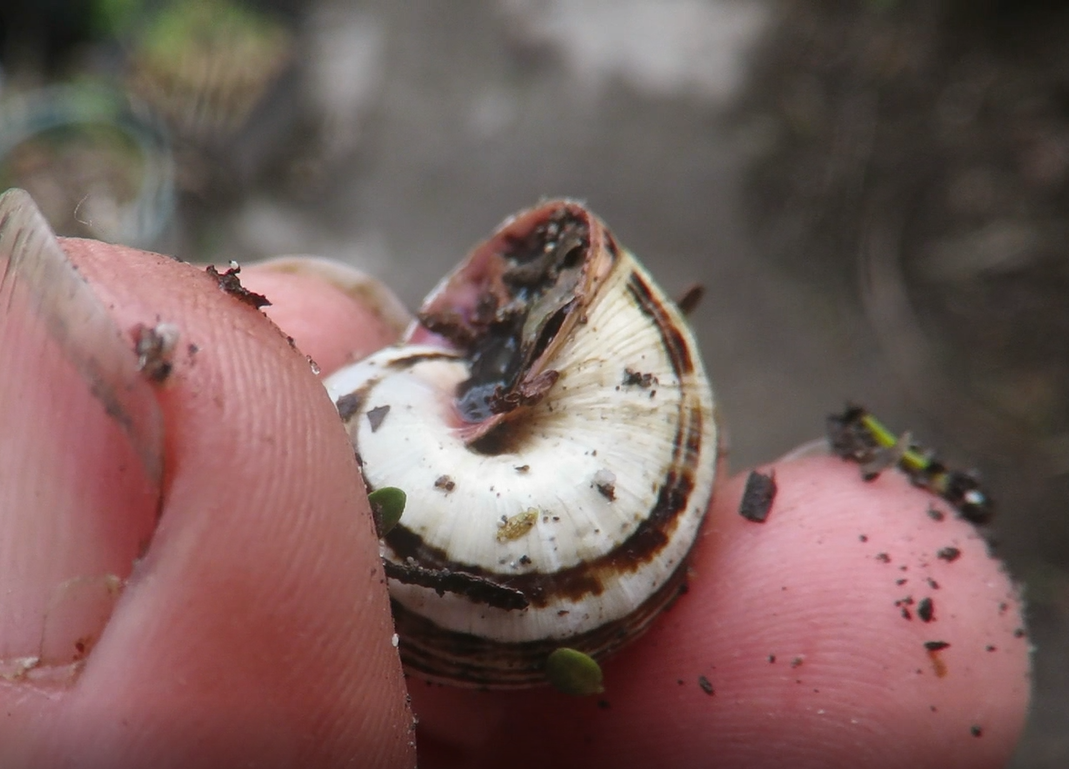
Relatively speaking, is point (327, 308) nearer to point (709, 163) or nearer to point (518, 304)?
point (518, 304)

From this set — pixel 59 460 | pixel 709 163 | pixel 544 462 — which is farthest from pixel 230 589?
pixel 709 163

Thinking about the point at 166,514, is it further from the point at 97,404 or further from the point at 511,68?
the point at 511,68

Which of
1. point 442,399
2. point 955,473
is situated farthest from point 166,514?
point 955,473

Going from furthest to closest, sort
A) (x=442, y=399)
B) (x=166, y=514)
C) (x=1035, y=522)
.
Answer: (x=1035, y=522) < (x=442, y=399) < (x=166, y=514)

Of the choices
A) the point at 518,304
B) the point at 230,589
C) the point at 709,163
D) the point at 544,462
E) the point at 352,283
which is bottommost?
the point at 230,589

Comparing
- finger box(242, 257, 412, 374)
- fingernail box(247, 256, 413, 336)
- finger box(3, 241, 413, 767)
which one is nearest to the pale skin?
finger box(3, 241, 413, 767)
